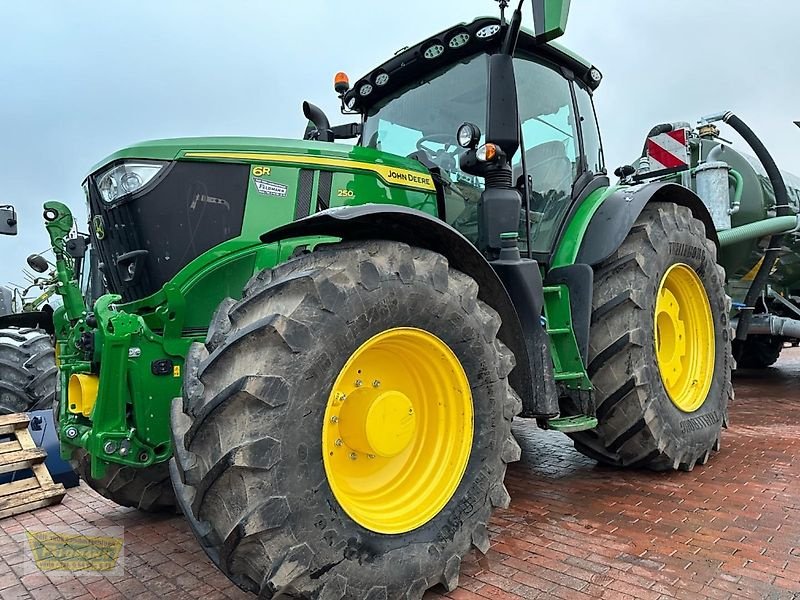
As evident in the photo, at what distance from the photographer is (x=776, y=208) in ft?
21.5

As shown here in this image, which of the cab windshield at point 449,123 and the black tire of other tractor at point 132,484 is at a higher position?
the cab windshield at point 449,123

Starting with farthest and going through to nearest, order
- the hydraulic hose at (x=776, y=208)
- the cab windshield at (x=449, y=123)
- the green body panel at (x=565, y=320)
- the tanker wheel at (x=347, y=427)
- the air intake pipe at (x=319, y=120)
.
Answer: the hydraulic hose at (x=776, y=208) < the air intake pipe at (x=319, y=120) < the cab windshield at (x=449, y=123) < the green body panel at (x=565, y=320) < the tanker wheel at (x=347, y=427)

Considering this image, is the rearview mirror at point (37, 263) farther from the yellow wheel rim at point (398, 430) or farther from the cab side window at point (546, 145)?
the cab side window at point (546, 145)

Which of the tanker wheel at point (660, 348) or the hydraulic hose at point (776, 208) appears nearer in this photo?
the tanker wheel at point (660, 348)

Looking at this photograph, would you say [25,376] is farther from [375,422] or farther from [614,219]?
[614,219]

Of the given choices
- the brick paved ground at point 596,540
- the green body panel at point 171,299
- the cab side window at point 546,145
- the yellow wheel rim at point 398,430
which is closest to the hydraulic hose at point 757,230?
the brick paved ground at point 596,540

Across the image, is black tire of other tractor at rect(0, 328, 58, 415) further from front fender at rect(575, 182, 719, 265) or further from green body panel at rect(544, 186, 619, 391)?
front fender at rect(575, 182, 719, 265)

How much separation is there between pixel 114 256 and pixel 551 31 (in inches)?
90.7

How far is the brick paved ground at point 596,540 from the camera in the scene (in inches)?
101

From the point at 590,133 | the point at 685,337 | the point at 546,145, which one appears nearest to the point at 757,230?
the point at 685,337

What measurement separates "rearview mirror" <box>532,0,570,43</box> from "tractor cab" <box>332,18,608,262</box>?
747 millimetres

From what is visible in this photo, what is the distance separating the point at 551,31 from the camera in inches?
104

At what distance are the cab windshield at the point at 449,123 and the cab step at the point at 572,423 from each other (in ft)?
3.74

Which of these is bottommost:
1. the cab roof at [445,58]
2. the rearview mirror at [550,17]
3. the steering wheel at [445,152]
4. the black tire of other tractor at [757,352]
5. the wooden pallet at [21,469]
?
the black tire of other tractor at [757,352]
